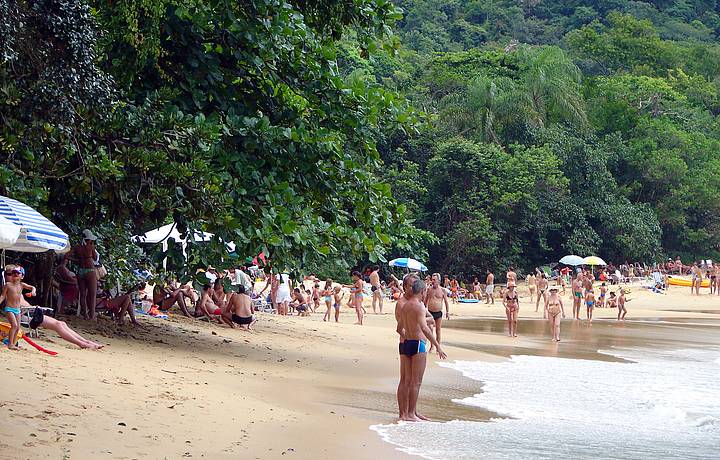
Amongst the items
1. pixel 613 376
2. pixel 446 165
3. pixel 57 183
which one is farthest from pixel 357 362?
pixel 446 165

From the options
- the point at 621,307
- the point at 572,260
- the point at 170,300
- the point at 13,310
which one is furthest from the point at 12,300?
the point at 572,260

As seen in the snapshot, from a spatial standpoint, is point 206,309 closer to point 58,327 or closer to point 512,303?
point 58,327

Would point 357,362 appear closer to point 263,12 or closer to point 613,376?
point 613,376

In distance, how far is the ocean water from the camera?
8.84 m

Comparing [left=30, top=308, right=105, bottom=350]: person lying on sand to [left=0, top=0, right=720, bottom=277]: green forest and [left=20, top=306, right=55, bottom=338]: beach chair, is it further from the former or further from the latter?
[left=0, top=0, right=720, bottom=277]: green forest

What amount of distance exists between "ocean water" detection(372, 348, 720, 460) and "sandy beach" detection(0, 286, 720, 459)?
514 millimetres

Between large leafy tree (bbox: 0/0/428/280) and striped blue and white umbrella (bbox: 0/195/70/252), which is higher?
large leafy tree (bbox: 0/0/428/280)

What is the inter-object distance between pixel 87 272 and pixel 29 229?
148 inches

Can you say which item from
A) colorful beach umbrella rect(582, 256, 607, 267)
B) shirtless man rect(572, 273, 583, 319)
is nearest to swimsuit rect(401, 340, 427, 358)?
shirtless man rect(572, 273, 583, 319)

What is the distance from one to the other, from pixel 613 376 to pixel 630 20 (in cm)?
5643

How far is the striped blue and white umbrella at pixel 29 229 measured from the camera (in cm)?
976

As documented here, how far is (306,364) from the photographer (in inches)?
540

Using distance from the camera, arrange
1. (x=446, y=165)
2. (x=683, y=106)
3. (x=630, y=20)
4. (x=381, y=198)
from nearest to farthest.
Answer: (x=381, y=198)
(x=446, y=165)
(x=683, y=106)
(x=630, y=20)

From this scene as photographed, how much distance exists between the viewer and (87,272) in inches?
534
